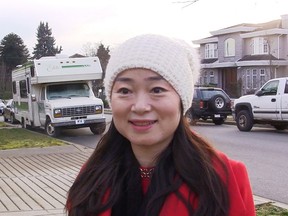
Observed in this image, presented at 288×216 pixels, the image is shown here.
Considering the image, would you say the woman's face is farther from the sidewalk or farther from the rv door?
the rv door

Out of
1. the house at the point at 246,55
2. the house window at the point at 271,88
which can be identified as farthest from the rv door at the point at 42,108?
the house at the point at 246,55

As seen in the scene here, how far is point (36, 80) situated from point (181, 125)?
1596 cm

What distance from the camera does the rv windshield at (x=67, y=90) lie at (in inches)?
692

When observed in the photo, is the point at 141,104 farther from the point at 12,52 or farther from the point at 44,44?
the point at 44,44

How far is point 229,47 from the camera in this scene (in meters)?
50.7

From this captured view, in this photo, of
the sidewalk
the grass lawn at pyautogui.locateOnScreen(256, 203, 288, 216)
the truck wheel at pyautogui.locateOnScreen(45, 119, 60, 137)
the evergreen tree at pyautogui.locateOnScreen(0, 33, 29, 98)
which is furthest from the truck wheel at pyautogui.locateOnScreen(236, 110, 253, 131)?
the evergreen tree at pyautogui.locateOnScreen(0, 33, 29, 98)

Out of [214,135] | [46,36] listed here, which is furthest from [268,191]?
[46,36]

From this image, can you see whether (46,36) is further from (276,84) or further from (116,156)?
(116,156)

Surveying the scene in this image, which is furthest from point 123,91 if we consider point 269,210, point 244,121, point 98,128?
point 244,121

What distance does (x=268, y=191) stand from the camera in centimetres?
762

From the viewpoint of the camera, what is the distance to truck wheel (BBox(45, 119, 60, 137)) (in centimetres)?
1711

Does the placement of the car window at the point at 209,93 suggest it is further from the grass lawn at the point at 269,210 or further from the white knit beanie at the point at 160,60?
the white knit beanie at the point at 160,60

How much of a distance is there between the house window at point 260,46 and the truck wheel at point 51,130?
32635 millimetres

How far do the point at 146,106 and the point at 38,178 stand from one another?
7.11 metres
